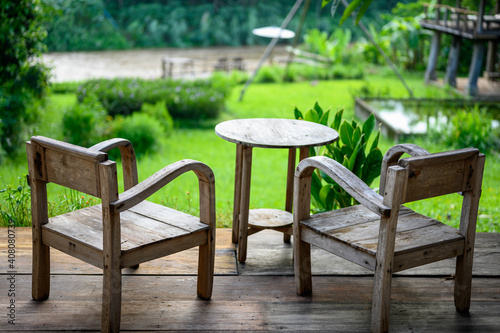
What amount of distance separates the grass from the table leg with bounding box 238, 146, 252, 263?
799mm

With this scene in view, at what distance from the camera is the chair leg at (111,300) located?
2.46 metres

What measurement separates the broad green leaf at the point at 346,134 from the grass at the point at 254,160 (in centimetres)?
40

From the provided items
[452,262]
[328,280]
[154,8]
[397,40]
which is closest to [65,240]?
[328,280]

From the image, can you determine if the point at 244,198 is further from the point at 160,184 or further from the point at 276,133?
the point at 160,184

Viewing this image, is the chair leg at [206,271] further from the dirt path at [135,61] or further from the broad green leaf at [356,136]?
the dirt path at [135,61]

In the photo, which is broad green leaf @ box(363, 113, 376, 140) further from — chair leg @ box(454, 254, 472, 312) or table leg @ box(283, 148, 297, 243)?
chair leg @ box(454, 254, 472, 312)

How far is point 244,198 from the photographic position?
3.27 meters

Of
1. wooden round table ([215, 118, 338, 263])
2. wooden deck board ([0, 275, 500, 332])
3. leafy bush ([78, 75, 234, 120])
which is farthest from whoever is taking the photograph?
leafy bush ([78, 75, 234, 120])

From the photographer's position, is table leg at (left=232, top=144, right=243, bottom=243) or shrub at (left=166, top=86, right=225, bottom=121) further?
shrub at (left=166, top=86, right=225, bottom=121)

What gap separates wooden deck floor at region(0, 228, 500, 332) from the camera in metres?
2.68

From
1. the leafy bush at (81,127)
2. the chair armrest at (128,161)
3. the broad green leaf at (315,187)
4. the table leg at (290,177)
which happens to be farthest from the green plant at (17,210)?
the leafy bush at (81,127)

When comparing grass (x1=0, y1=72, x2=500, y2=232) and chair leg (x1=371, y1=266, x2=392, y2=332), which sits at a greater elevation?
chair leg (x1=371, y1=266, x2=392, y2=332)

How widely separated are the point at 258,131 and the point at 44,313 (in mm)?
1453

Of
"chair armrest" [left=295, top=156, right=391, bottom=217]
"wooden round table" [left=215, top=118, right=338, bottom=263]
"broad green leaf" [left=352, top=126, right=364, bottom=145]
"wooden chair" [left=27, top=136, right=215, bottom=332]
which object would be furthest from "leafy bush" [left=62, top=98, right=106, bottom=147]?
"chair armrest" [left=295, top=156, right=391, bottom=217]
